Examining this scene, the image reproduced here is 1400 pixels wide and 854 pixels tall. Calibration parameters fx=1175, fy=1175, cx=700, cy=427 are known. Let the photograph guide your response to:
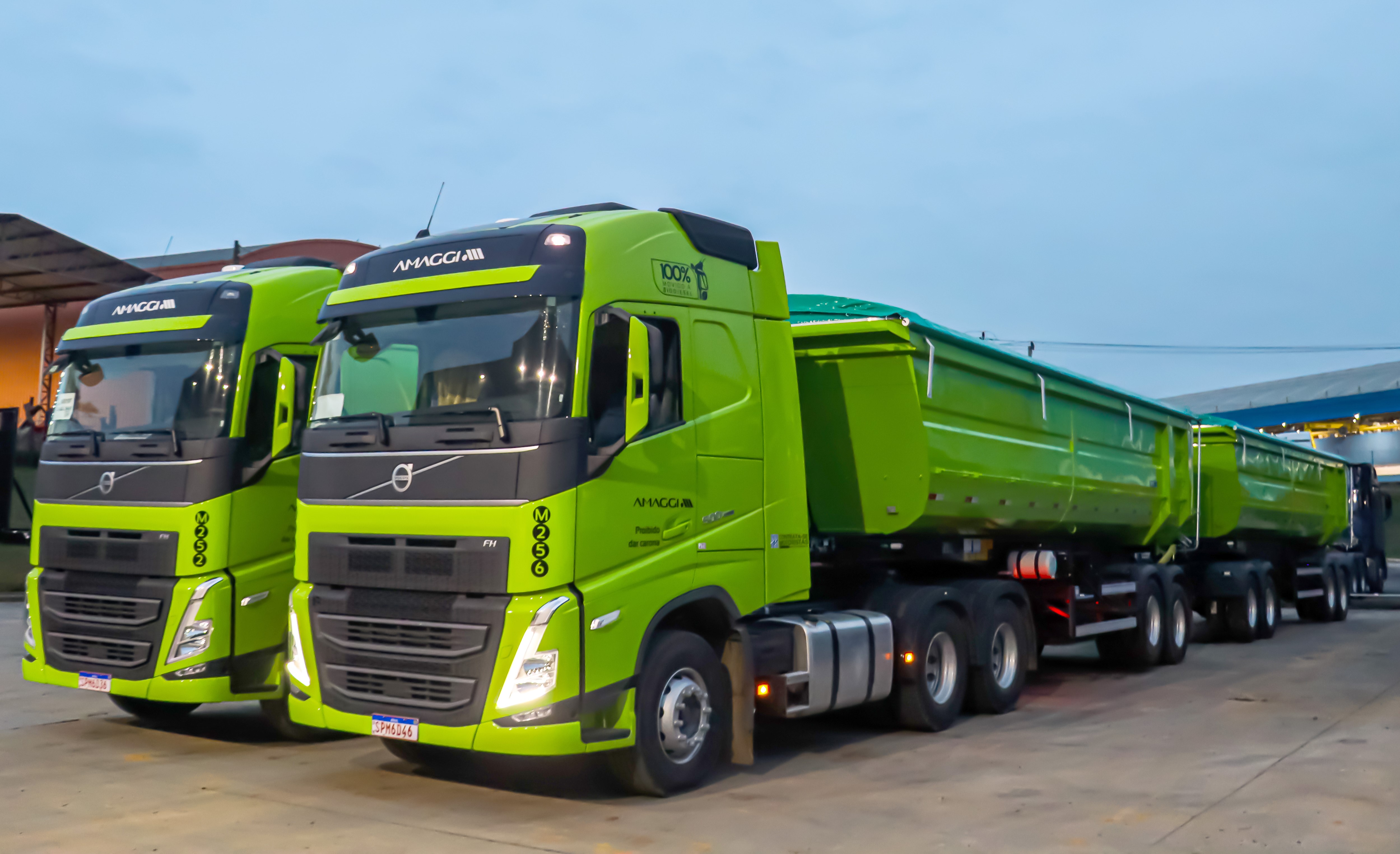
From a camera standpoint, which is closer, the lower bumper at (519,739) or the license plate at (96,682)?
the lower bumper at (519,739)

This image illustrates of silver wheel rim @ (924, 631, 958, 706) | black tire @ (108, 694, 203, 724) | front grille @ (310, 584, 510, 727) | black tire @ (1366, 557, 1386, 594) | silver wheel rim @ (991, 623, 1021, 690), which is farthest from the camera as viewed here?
black tire @ (1366, 557, 1386, 594)

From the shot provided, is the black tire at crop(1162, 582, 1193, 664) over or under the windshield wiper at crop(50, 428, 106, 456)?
under

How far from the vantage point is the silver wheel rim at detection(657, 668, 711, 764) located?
6812 mm

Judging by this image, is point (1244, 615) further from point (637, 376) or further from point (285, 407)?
point (285, 407)

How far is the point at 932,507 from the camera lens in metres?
8.95

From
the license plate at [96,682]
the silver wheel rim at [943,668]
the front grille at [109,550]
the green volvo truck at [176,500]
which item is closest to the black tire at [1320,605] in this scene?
the silver wheel rim at [943,668]

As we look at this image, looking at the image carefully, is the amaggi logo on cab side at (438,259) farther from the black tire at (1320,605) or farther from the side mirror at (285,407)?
the black tire at (1320,605)

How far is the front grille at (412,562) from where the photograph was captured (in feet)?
20.4

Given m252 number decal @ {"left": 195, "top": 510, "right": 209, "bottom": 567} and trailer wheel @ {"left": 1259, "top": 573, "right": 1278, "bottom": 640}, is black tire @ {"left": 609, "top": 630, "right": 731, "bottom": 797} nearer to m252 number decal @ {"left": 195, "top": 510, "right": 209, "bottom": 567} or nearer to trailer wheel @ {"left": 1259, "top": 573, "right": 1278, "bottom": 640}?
m252 number decal @ {"left": 195, "top": 510, "right": 209, "bottom": 567}

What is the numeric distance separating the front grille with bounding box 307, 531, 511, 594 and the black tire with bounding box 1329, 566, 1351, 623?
19941mm

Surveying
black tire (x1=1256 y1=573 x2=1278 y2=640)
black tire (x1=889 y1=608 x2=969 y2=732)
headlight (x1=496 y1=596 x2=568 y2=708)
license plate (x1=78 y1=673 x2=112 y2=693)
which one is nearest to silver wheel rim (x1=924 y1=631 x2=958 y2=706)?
black tire (x1=889 y1=608 x2=969 y2=732)

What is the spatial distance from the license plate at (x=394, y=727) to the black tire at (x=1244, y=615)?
13807 mm

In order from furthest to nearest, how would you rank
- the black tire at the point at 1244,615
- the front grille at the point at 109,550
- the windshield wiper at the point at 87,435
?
the black tire at the point at 1244,615 < the windshield wiper at the point at 87,435 < the front grille at the point at 109,550

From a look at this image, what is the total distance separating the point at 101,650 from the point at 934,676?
243 inches
